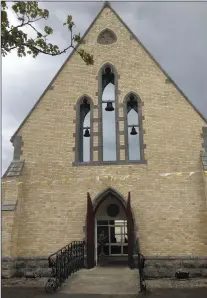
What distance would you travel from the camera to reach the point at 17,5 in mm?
5762

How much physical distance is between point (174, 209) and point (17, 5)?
9772 millimetres

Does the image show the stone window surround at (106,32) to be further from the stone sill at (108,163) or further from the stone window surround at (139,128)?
the stone sill at (108,163)

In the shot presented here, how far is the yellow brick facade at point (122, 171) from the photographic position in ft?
41.9

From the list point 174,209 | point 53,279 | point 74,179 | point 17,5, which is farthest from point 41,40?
point 174,209

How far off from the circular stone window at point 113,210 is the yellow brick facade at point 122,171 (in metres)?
1.59

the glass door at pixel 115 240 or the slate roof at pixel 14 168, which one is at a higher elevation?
the slate roof at pixel 14 168

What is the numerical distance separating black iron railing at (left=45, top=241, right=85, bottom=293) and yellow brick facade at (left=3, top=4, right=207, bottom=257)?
69cm

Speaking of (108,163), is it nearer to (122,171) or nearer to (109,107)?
(122,171)

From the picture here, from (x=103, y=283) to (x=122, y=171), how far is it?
4.86 meters

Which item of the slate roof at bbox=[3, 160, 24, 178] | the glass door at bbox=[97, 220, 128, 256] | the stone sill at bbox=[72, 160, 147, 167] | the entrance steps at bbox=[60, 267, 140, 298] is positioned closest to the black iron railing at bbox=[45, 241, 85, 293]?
the entrance steps at bbox=[60, 267, 140, 298]

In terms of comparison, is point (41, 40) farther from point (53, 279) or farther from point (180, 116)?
point (180, 116)

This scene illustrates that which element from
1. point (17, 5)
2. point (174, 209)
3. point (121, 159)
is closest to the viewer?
point (17, 5)

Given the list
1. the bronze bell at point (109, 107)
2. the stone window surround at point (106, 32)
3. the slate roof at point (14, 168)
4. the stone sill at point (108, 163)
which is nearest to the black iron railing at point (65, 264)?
the stone sill at point (108, 163)

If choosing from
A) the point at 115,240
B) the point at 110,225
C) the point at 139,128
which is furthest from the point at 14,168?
the point at 115,240
